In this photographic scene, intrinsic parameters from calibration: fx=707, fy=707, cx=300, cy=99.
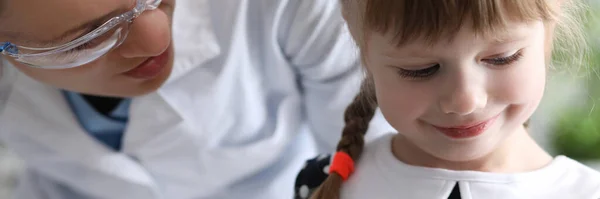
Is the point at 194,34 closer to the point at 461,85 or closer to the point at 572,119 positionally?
the point at 461,85

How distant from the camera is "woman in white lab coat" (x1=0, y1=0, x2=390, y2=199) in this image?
82 centimetres

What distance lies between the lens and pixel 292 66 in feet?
2.95

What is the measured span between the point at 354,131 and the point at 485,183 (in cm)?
15

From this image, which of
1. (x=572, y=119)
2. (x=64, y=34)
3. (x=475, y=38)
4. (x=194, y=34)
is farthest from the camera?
(x=572, y=119)

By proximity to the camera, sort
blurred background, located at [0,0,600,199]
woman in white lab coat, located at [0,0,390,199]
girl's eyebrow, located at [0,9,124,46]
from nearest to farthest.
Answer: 1. girl's eyebrow, located at [0,9,124,46]
2. woman in white lab coat, located at [0,0,390,199]
3. blurred background, located at [0,0,600,199]

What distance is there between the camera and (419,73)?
56 cm

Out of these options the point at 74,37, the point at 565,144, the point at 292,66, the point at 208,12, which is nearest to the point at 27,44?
the point at 74,37

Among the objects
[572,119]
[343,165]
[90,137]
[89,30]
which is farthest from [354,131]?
[572,119]

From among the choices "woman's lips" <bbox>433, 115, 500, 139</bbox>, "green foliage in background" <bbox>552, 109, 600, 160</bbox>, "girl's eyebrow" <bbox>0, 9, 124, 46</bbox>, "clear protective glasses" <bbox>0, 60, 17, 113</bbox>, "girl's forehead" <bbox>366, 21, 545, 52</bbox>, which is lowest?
"green foliage in background" <bbox>552, 109, 600, 160</bbox>

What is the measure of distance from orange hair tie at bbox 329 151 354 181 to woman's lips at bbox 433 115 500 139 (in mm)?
126

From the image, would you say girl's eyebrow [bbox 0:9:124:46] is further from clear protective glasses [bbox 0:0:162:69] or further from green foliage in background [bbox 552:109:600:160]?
green foliage in background [bbox 552:109:600:160]

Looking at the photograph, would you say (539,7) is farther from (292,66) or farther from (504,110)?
(292,66)

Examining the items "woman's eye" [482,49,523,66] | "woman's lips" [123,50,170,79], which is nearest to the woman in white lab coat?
"woman's lips" [123,50,170,79]

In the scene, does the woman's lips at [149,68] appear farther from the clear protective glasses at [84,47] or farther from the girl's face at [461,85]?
the girl's face at [461,85]
